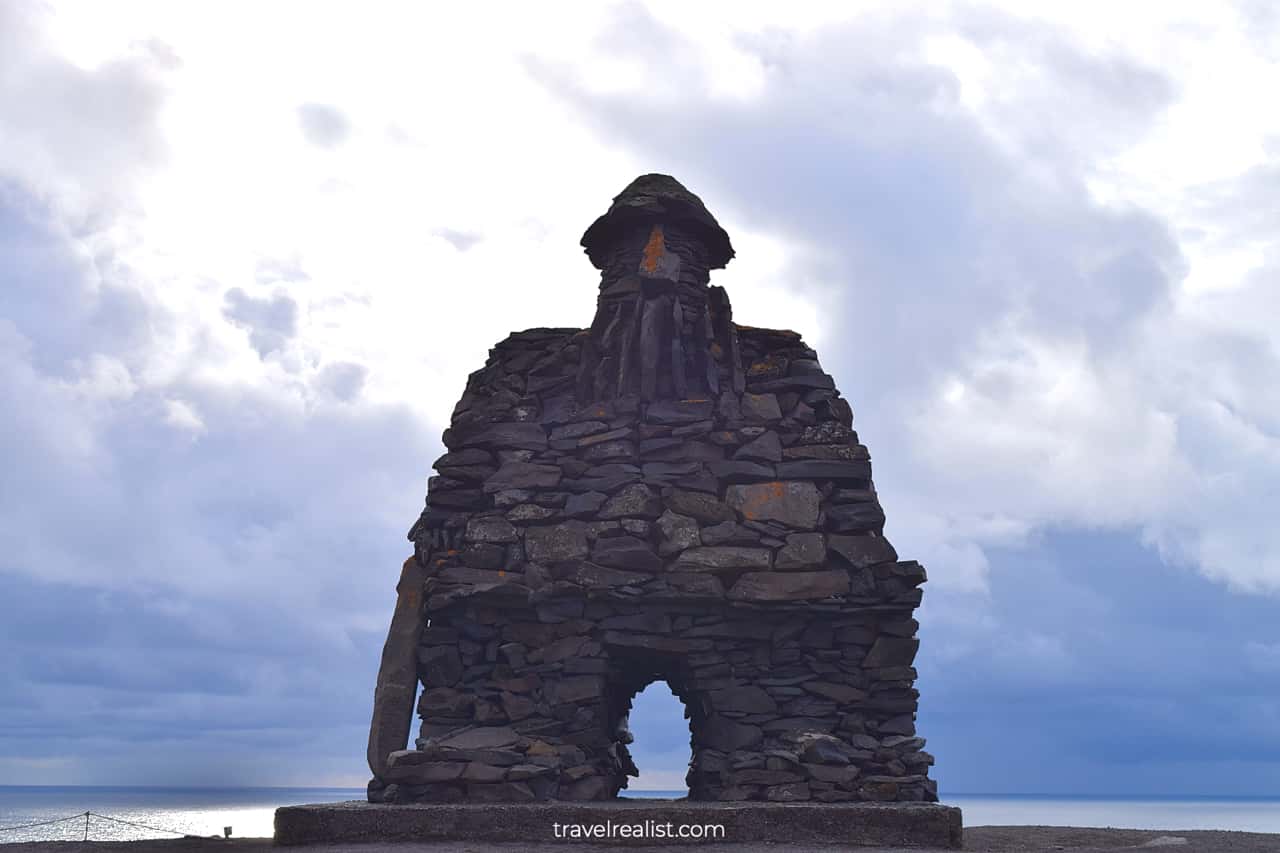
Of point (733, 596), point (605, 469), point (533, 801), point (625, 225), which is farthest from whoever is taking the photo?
point (625, 225)

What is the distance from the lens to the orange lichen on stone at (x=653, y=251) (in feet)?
37.8

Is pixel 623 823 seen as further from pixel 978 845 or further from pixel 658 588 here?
pixel 978 845

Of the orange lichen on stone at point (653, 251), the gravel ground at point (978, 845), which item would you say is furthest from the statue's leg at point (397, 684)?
the orange lichen on stone at point (653, 251)

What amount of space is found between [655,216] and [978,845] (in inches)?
305

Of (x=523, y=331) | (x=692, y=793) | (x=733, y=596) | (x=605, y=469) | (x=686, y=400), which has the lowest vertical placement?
(x=692, y=793)

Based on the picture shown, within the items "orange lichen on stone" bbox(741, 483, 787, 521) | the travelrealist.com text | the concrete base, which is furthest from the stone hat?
the travelrealist.com text

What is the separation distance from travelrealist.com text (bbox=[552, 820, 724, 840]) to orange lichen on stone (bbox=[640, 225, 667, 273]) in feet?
19.8

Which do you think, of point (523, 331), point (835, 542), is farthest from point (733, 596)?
point (523, 331)

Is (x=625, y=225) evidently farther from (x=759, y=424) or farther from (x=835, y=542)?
(x=835, y=542)

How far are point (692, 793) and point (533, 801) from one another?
2.02 m

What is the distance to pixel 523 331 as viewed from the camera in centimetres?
1234

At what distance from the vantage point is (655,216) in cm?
1192

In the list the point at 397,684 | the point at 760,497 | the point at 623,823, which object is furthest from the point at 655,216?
the point at 623,823

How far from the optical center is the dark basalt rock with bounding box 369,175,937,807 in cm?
977
